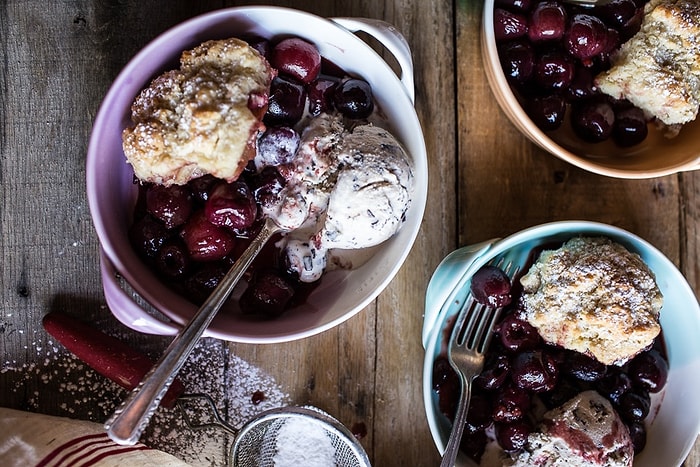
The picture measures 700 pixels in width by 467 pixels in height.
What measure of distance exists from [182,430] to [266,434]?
18 cm

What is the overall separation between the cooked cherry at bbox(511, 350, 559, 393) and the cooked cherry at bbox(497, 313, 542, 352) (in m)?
0.02

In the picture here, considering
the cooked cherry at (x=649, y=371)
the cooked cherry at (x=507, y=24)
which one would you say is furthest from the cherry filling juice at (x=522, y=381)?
the cooked cherry at (x=507, y=24)

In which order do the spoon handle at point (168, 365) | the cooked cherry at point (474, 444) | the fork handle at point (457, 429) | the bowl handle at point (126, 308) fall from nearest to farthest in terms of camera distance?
the spoon handle at point (168, 365) < the bowl handle at point (126, 308) < the fork handle at point (457, 429) < the cooked cherry at point (474, 444)

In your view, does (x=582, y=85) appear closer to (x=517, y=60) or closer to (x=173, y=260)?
(x=517, y=60)

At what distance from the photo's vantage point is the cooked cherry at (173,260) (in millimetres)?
1271

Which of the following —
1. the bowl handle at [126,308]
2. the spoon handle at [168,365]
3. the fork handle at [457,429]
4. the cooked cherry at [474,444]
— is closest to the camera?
the spoon handle at [168,365]

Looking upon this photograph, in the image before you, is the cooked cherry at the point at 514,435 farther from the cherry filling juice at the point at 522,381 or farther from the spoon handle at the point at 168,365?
the spoon handle at the point at 168,365

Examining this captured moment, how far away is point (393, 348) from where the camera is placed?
1.48m

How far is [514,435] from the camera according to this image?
1.35m

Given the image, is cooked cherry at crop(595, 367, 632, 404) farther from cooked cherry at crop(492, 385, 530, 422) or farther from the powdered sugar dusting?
the powdered sugar dusting

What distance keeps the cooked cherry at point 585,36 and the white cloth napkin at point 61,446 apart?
115 cm

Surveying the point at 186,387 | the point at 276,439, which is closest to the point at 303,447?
the point at 276,439

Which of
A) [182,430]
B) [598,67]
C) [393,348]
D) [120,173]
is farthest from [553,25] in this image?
[182,430]

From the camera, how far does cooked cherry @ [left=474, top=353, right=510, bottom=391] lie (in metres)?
1.37
